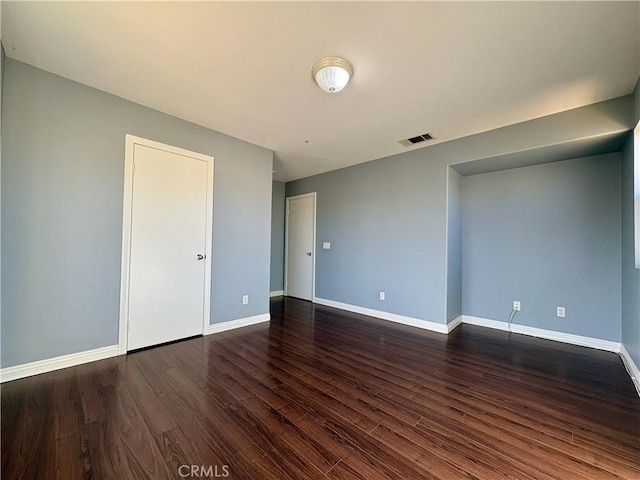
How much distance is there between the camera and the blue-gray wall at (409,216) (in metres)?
2.62

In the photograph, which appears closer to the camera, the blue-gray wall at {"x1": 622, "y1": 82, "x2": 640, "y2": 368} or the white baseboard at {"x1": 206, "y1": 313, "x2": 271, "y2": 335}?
the blue-gray wall at {"x1": 622, "y1": 82, "x2": 640, "y2": 368}

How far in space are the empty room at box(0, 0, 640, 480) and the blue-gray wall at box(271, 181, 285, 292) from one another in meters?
1.68

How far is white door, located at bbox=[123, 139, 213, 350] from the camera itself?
2.58 meters

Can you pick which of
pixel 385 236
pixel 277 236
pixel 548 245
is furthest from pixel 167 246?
pixel 548 245

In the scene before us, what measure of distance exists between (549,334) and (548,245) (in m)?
1.08

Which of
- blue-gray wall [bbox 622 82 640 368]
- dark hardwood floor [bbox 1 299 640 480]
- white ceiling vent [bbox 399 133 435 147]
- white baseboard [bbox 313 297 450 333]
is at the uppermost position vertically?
white ceiling vent [bbox 399 133 435 147]

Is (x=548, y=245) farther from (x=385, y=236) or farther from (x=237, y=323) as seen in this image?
(x=237, y=323)

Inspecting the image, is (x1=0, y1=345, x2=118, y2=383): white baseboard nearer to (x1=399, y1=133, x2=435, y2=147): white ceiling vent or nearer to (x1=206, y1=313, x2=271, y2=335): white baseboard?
(x1=206, y1=313, x2=271, y2=335): white baseboard

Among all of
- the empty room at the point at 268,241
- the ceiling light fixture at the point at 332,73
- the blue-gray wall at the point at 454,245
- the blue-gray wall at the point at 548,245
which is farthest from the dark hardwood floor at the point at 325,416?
the ceiling light fixture at the point at 332,73

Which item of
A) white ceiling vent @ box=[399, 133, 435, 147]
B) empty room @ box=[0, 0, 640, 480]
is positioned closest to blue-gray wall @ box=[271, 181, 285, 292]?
empty room @ box=[0, 0, 640, 480]

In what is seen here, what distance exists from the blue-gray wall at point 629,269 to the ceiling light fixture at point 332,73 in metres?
2.36

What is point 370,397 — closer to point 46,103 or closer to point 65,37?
point 65,37

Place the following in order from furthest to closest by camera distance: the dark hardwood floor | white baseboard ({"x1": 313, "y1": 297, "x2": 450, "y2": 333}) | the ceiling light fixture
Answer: white baseboard ({"x1": 313, "y1": 297, "x2": 450, "y2": 333}) → the ceiling light fixture → the dark hardwood floor

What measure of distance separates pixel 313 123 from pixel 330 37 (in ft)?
3.98
